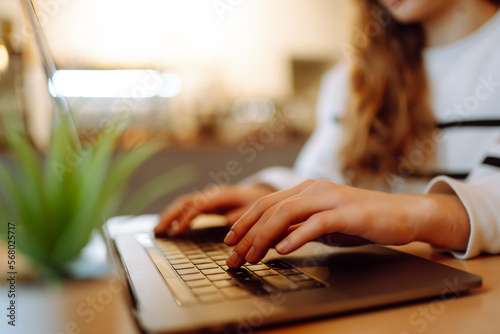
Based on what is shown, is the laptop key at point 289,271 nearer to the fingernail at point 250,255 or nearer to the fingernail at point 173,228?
the fingernail at point 250,255

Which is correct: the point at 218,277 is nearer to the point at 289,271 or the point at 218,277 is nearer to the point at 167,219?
the point at 289,271

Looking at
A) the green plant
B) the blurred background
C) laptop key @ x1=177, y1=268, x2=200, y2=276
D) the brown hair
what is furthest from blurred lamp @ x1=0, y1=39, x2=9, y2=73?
the blurred background

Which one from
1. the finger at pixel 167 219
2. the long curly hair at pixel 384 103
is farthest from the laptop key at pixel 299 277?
the long curly hair at pixel 384 103

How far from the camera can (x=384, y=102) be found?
3.45ft

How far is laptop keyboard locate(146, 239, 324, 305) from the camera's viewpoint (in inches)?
13.8

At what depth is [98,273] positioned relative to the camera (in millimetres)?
540

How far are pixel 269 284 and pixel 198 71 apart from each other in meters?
2.74

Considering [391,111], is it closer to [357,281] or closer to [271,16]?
[357,281]

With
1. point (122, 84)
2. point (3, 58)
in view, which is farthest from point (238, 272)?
point (122, 84)

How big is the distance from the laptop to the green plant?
12cm

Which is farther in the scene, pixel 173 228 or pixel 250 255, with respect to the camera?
pixel 173 228

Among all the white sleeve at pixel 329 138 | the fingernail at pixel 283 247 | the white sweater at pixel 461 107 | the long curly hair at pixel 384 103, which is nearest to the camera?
the fingernail at pixel 283 247

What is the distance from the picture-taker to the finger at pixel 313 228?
410 millimetres

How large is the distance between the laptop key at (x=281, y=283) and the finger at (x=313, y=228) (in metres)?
0.03
